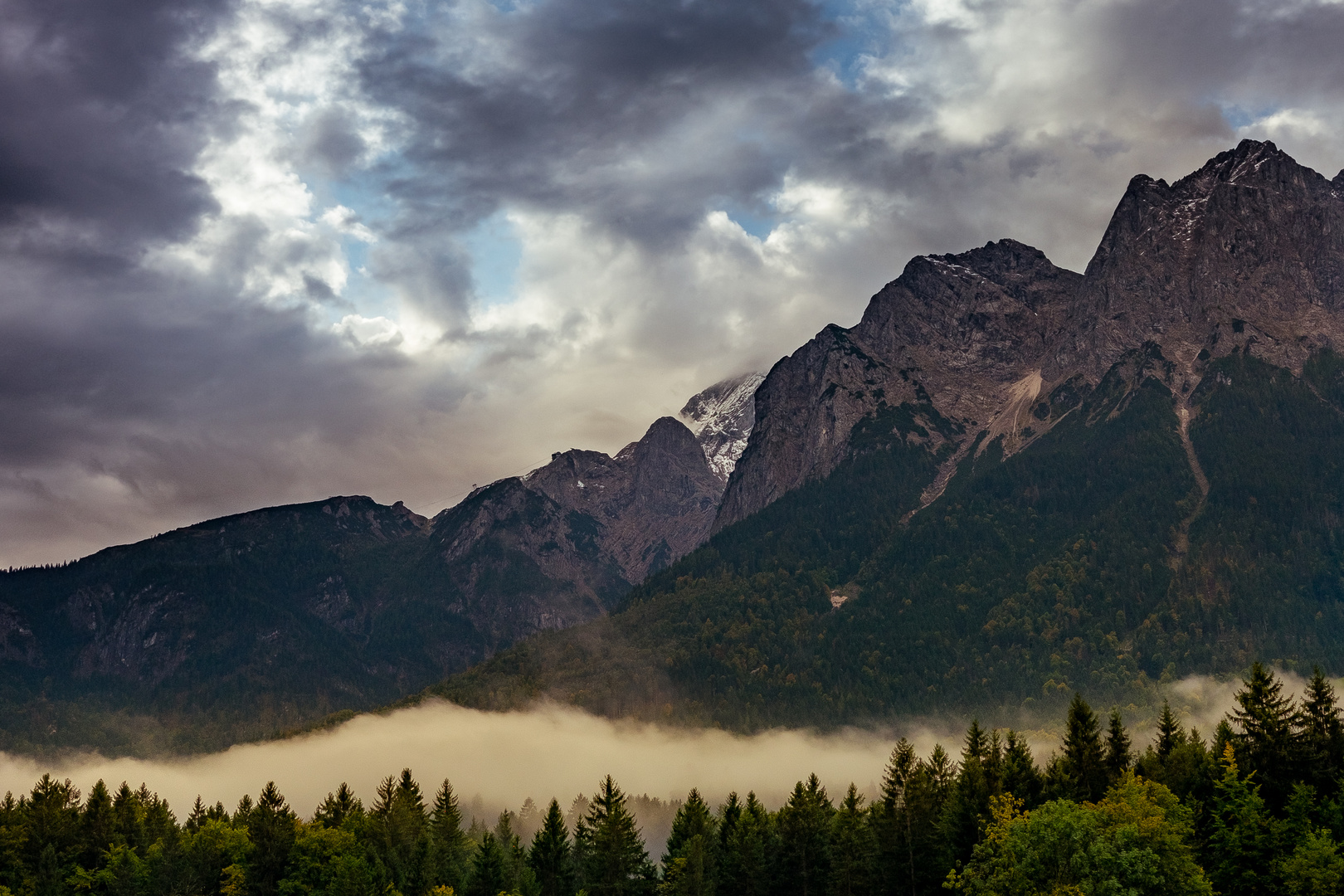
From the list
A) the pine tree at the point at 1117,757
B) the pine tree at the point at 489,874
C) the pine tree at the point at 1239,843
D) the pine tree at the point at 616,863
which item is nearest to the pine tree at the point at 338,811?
the pine tree at the point at 489,874

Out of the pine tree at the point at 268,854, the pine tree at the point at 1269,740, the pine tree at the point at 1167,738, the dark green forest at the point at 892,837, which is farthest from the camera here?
the pine tree at the point at 268,854

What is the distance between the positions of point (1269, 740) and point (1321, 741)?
3.73m

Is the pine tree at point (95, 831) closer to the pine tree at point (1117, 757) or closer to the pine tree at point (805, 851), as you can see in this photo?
the pine tree at point (805, 851)

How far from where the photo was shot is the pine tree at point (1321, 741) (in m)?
96.9

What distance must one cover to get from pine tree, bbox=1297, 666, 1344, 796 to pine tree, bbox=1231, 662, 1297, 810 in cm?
90

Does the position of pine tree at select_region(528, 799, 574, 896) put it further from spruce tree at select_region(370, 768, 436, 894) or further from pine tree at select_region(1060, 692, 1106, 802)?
pine tree at select_region(1060, 692, 1106, 802)

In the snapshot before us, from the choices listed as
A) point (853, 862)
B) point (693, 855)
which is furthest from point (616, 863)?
point (853, 862)

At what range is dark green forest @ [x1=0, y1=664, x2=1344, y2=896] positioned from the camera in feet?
287

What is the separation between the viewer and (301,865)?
137875mm

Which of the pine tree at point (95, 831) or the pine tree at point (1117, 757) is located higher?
the pine tree at point (1117, 757)

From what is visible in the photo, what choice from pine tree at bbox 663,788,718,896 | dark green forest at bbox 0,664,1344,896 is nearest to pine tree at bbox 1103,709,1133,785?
dark green forest at bbox 0,664,1344,896

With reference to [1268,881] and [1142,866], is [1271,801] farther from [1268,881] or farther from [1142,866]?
[1142,866]

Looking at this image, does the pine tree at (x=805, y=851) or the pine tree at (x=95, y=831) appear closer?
the pine tree at (x=805, y=851)

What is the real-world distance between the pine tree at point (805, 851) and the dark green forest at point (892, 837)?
0.18 m
